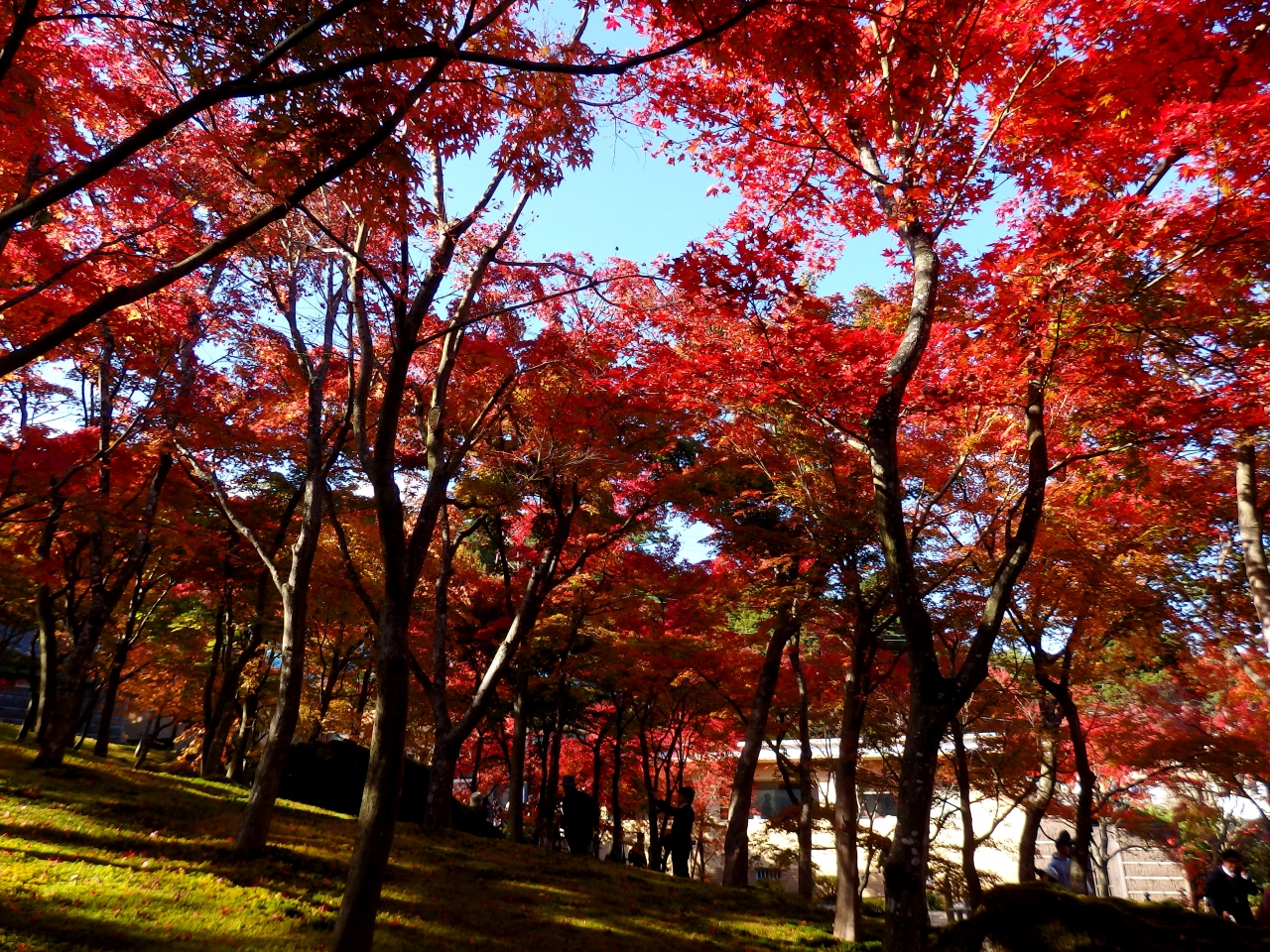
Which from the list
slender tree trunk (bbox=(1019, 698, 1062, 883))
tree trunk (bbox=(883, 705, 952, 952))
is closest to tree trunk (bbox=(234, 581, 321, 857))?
tree trunk (bbox=(883, 705, 952, 952))

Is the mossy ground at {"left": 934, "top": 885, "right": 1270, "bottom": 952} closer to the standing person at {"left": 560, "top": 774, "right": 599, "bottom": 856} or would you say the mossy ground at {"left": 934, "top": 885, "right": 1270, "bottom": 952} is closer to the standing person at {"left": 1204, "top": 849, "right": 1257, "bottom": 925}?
the standing person at {"left": 1204, "top": 849, "right": 1257, "bottom": 925}

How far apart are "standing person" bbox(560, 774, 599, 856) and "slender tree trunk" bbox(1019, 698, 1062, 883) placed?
1008 cm

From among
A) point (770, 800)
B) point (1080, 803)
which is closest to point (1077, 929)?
point (1080, 803)

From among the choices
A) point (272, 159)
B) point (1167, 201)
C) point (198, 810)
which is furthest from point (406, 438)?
point (1167, 201)

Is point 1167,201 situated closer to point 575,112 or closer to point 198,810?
point 575,112

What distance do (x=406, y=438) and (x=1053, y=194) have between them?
11026 millimetres

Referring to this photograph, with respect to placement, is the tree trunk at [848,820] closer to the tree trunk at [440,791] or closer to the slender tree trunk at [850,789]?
the slender tree trunk at [850,789]

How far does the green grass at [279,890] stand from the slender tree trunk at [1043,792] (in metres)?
4.19

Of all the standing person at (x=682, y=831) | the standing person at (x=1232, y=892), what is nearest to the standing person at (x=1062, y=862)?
the standing person at (x=1232, y=892)

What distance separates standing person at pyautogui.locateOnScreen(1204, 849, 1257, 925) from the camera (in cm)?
1059

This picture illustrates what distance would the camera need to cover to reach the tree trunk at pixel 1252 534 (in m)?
8.66

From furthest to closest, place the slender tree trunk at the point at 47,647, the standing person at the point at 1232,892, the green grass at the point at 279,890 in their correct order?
1. the slender tree trunk at the point at 47,647
2. the standing person at the point at 1232,892
3. the green grass at the point at 279,890

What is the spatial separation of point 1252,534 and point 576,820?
15.6 m

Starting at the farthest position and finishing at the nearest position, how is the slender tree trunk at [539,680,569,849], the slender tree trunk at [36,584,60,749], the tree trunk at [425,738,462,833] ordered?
the slender tree trunk at [539,680,569,849] < the slender tree trunk at [36,584,60,749] < the tree trunk at [425,738,462,833]
